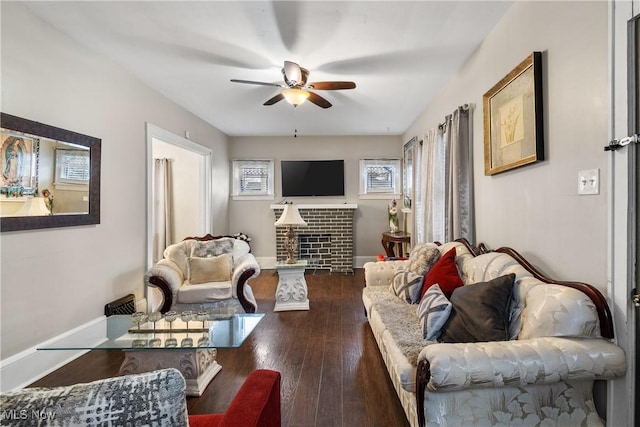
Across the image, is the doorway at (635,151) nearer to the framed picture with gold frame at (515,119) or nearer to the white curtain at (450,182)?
the framed picture with gold frame at (515,119)

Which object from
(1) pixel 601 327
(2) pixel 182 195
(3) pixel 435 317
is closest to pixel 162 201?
(2) pixel 182 195

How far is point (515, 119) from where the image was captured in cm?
224

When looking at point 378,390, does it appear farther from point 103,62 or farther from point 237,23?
point 103,62

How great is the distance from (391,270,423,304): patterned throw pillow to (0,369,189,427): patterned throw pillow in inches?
92.4

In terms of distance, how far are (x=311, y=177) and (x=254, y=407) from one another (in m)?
5.62

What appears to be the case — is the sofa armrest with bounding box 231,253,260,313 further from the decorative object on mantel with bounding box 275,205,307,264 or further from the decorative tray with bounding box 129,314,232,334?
the decorative tray with bounding box 129,314,232,334

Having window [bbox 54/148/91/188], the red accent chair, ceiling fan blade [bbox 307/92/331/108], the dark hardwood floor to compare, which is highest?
ceiling fan blade [bbox 307/92/331/108]

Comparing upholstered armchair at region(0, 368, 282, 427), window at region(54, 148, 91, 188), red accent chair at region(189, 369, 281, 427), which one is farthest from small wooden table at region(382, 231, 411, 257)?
upholstered armchair at region(0, 368, 282, 427)

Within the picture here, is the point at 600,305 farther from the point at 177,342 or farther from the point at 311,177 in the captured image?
the point at 311,177

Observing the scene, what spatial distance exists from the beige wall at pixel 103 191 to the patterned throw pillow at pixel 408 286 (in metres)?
2.77

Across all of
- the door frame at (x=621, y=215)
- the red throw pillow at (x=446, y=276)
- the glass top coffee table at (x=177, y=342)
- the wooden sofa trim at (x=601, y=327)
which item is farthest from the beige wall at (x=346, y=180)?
the door frame at (x=621, y=215)

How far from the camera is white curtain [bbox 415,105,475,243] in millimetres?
3043

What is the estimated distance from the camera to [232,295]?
354 centimetres

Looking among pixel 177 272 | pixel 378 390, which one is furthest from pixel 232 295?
pixel 378 390
